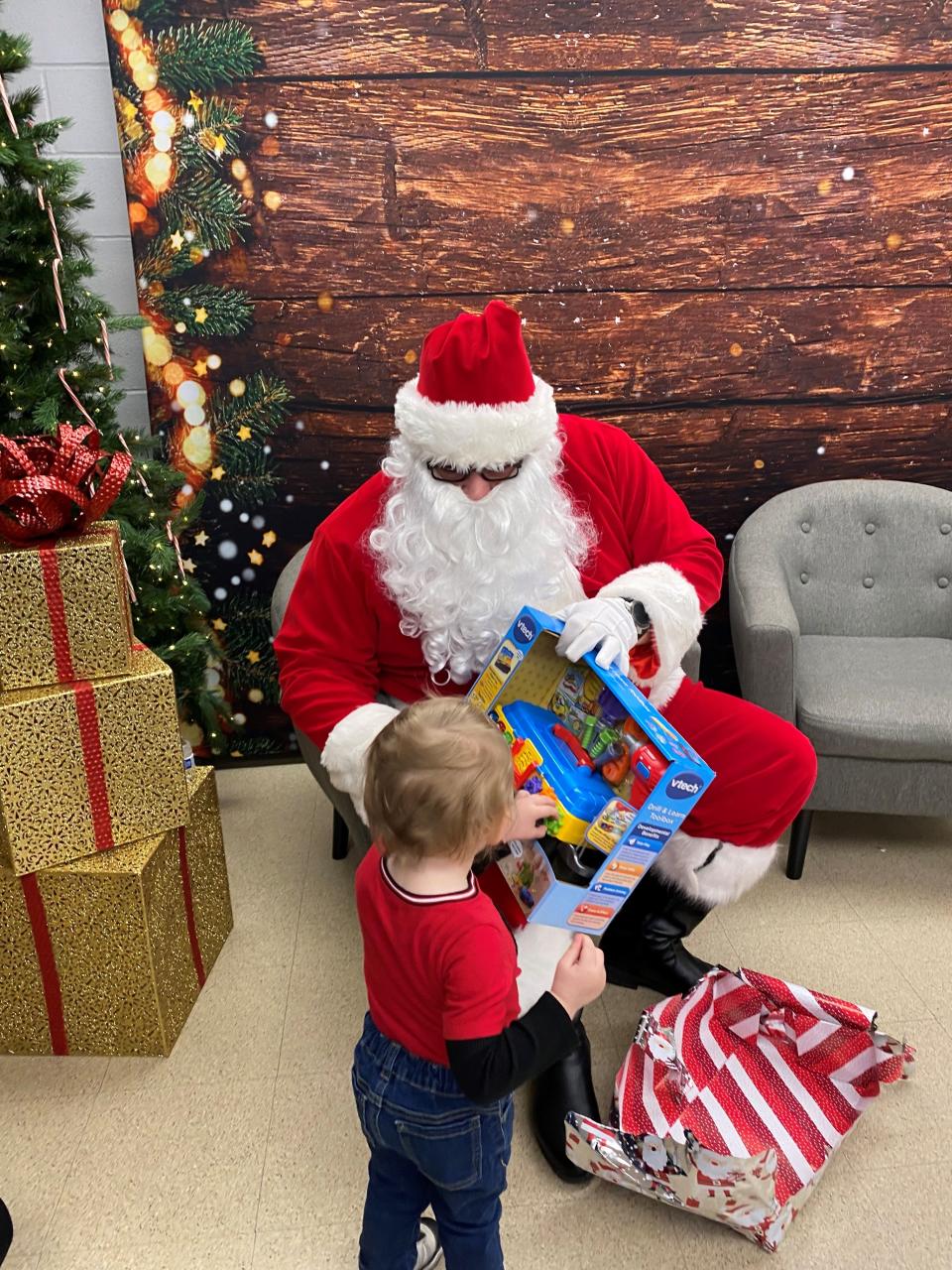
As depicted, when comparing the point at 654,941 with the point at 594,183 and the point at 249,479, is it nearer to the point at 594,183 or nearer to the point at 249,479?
the point at 249,479

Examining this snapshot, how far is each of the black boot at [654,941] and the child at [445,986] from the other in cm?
71

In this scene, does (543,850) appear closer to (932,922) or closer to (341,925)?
(341,925)

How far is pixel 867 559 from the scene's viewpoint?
2527 mm

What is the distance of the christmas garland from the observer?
2.21 metres

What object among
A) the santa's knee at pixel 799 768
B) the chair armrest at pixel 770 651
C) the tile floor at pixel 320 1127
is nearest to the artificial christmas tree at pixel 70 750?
the tile floor at pixel 320 1127

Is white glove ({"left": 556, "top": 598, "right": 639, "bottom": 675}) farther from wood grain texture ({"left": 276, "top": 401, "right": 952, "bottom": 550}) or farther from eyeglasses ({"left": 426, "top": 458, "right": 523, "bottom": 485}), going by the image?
wood grain texture ({"left": 276, "top": 401, "right": 952, "bottom": 550})

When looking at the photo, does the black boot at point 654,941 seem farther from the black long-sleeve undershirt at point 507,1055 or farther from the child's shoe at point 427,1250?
the black long-sleeve undershirt at point 507,1055

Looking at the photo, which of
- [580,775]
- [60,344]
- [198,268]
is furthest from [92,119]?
[580,775]

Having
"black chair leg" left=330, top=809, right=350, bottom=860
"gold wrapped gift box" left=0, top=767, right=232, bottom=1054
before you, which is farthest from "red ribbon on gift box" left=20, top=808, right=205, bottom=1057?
"black chair leg" left=330, top=809, right=350, bottom=860

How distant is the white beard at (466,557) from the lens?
1713 mm

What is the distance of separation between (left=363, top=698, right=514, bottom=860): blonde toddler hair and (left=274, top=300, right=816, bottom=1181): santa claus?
1.95 feet

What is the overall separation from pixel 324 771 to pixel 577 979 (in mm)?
903

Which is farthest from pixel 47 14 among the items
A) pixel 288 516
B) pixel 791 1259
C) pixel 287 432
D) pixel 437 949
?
pixel 791 1259

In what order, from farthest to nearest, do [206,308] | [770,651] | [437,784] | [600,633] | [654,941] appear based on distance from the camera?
[206,308], [770,651], [654,941], [600,633], [437,784]
